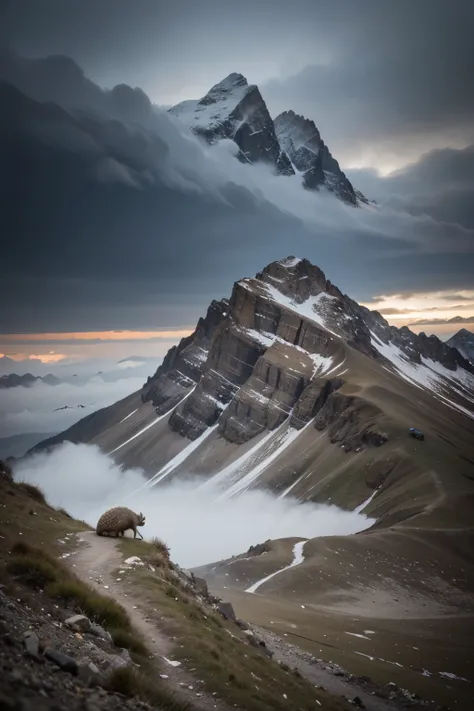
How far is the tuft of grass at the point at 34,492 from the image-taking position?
38.0m

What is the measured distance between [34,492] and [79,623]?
2435 centimetres

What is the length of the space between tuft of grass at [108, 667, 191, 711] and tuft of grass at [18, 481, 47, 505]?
1027 inches

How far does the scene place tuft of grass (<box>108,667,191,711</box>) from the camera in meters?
12.3

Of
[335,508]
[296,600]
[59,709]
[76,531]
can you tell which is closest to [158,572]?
[76,531]

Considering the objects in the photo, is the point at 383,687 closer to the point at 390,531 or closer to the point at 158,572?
the point at 158,572

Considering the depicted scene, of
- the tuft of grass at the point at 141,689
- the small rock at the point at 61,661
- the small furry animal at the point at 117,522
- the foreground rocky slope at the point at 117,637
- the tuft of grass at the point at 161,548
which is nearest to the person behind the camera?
the foreground rocky slope at the point at 117,637

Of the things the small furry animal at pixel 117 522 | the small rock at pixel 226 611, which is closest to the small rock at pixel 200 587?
the small rock at pixel 226 611

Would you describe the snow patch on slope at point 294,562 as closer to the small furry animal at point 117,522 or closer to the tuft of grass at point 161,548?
the small furry animal at point 117,522

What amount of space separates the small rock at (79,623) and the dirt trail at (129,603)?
2.42 m

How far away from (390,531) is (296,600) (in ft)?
135

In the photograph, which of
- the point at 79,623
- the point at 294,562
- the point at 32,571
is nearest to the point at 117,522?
the point at 32,571

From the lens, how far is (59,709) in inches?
340

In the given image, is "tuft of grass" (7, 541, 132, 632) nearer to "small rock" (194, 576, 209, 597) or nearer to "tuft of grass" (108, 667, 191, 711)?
"tuft of grass" (108, 667, 191, 711)

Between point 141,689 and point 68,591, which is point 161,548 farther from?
point 141,689
